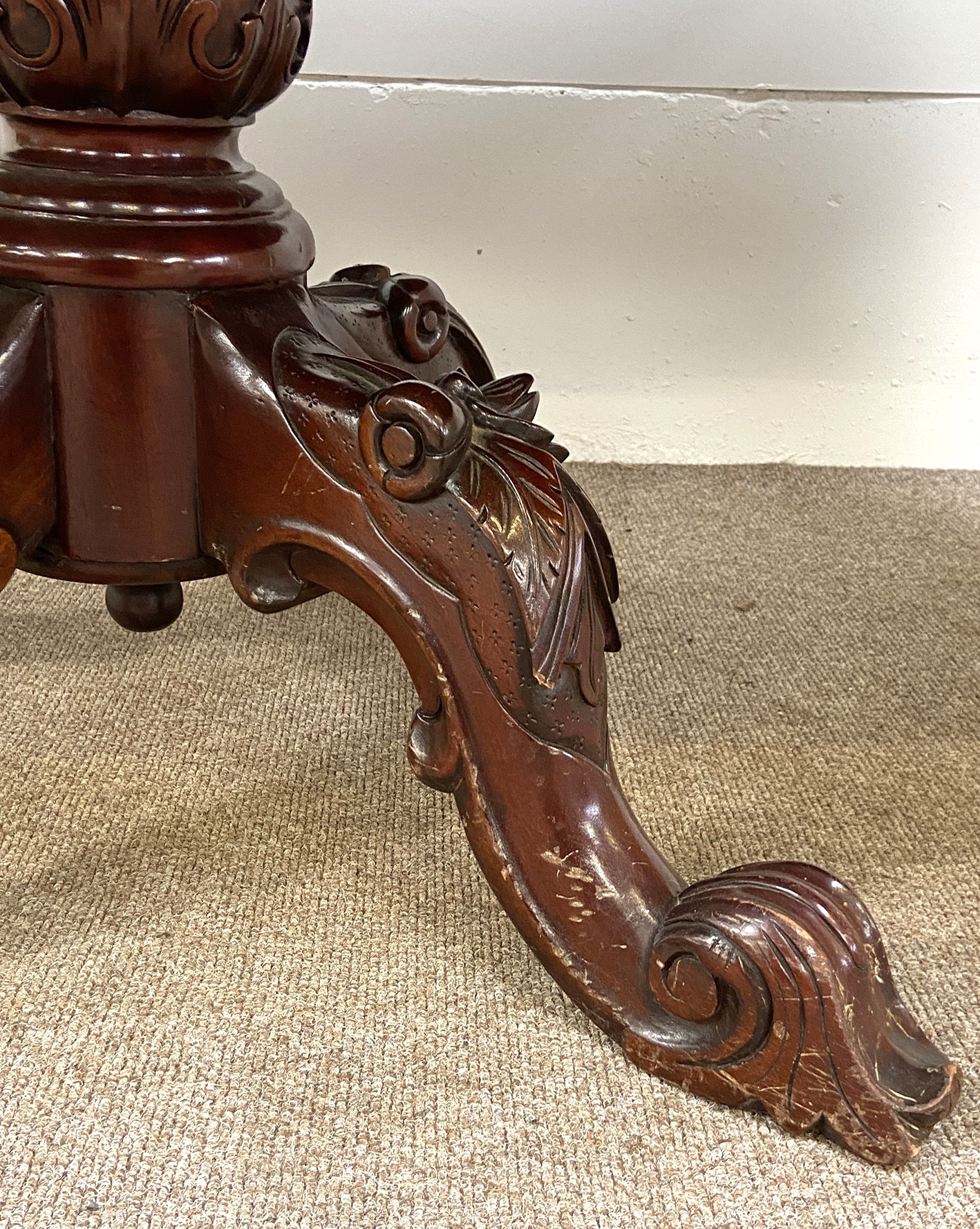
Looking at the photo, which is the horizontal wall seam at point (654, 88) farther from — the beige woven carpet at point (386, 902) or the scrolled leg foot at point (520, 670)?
the scrolled leg foot at point (520, 670)

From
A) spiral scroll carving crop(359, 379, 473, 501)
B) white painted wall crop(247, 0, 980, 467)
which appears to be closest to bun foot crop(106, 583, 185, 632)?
spiral scroll carving crop(359, 379, 473, 501)

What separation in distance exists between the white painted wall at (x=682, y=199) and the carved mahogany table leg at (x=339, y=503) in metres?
0.72

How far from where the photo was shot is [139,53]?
1.66 feet

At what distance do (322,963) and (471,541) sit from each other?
0.19 metres

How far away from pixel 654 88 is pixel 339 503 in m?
0.84

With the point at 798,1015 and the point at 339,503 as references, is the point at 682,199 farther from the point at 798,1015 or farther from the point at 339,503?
the point at 798,1015

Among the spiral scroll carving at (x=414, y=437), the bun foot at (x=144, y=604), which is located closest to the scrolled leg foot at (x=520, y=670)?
the spiral scroll carving at (x=414, y=437)

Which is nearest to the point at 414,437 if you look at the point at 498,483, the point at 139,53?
the point at 498,483

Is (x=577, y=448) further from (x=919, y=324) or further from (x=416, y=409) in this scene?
(x=416, y=409)

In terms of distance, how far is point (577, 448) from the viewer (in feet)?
4.43

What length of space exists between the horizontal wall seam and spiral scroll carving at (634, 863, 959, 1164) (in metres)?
0.90

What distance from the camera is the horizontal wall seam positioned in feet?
4.09

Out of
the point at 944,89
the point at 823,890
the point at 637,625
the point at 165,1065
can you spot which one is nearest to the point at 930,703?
the point at 637,625

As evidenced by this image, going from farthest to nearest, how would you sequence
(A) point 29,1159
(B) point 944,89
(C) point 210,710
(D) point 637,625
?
(B) point 944,89
(D) point 637,625
(C) point 210,710
(A) point 29,1159
